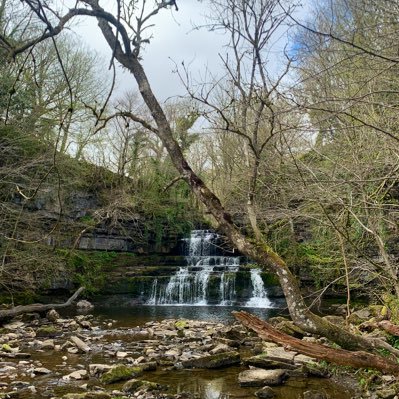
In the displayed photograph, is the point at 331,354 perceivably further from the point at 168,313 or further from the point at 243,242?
the point at 168,313

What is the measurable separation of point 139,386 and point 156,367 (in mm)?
1295

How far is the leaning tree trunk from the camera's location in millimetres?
3057

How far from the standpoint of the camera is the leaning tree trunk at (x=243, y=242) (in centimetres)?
306

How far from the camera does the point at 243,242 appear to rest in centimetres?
322

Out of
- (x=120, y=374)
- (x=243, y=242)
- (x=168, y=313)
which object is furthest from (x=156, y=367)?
(x=168, y=313)

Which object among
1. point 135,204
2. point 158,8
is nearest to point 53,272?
point 135,204

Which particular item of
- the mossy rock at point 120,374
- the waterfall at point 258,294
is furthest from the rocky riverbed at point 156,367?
the waterfall at point 258,294

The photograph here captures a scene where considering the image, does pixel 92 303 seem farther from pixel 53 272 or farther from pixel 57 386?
pixel 57 386

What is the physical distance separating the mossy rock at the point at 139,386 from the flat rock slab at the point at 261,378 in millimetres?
1180

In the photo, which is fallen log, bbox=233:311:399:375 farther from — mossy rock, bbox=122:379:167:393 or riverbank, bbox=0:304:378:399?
mossy rock, bbox=122:379:167:393

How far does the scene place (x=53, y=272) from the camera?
1672cm

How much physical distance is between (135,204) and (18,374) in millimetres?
15009

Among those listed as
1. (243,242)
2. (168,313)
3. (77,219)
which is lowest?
(168,313)

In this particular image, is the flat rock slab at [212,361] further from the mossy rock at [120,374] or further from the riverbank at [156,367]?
the mossy rock at [120,374]
